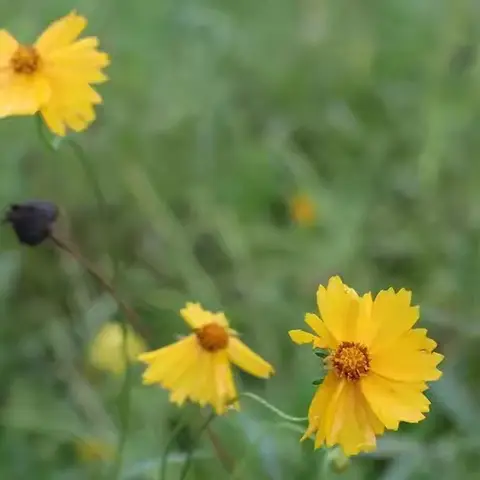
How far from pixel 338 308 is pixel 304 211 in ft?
2.51

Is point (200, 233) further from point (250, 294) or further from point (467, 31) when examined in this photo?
point (467, 31)

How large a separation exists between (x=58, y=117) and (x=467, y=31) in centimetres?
89

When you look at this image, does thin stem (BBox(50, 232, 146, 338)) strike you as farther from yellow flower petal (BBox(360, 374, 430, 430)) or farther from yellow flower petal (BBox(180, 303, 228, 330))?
yellow flower petal (BBox(360, 374, 430, 430))

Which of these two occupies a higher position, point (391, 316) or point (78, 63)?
point (78, 63)

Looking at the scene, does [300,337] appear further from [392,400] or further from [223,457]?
[223,457]

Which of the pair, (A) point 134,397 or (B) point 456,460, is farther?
(A) point 134,397

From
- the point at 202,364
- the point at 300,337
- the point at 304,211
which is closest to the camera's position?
the point at 300,337

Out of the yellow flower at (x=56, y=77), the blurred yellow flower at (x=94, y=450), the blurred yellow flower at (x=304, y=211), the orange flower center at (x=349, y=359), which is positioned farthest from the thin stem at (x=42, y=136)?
the blurred yellow flower at (x=304, y=211)

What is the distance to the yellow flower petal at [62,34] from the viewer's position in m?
0.72

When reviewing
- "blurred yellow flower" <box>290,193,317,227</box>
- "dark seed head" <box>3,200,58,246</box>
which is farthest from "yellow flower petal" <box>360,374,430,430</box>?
"blurred yellow flower" <box>290,193,317,227</box>

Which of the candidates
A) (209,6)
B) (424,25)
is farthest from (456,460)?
(209,6)

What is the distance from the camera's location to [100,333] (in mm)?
1072

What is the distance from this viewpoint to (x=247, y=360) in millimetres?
682

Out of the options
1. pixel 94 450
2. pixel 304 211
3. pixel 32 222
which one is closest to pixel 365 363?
pixel 32 222
